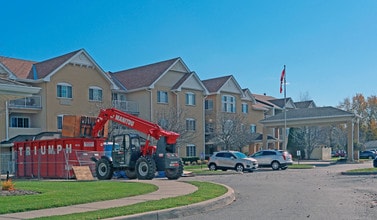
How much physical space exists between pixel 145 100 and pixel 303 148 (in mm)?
28866

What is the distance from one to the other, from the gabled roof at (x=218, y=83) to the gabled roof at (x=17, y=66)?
20653mm

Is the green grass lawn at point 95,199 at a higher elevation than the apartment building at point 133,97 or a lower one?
lower

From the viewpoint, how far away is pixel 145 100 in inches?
1891

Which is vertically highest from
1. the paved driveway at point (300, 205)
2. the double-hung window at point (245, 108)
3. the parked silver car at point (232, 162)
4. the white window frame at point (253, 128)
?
the double-hung window at point (245, 108)

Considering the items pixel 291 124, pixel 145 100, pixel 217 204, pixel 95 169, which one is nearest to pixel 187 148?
pixel 145 100

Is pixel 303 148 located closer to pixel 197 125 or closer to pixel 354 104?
pixel 197 125

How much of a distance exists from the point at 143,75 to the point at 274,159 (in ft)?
61.0

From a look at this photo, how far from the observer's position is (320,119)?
49.4m

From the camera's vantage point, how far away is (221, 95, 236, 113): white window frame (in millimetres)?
56594

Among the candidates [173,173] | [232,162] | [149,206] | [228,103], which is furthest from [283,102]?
[149,206]

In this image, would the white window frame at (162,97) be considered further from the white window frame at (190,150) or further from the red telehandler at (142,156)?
the red telehandler at (142,156)

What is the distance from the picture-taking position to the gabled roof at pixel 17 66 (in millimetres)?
39750

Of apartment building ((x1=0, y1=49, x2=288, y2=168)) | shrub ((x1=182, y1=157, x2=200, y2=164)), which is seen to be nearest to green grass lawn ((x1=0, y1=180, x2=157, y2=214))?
apartment building ((x1=0, y1=49, x2=288, y2=168))

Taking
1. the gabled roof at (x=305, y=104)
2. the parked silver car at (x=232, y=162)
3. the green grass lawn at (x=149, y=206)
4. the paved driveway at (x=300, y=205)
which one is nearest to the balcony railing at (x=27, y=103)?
the parked silver car at (x=232, y=162)
